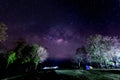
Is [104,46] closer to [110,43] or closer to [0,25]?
[110,43]

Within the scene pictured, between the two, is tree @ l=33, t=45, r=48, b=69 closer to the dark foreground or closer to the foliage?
the foliage

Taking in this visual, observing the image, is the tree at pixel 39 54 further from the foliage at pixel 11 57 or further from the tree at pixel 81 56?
the tree at pixel 81 56

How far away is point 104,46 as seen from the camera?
379 feet

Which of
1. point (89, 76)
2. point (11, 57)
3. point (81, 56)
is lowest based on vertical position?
point (89, 76)

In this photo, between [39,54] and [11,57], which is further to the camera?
[39,54]

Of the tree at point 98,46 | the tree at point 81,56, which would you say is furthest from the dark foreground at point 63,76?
the tree at point 81,56

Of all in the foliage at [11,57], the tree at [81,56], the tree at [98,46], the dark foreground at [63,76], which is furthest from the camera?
the tree at [81,56]

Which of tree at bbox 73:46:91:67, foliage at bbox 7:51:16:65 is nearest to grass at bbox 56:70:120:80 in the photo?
foliage at bbox 7:51:16:65

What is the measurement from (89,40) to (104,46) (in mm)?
11485

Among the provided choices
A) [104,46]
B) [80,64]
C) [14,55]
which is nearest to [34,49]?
[14,55]

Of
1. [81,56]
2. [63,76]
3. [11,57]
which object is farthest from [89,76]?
[81,56]

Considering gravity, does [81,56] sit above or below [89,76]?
above

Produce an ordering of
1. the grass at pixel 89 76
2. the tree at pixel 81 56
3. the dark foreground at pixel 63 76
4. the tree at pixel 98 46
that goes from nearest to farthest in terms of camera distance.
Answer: the dark foreground at pixel 63 76 < the grass at pixel 89 76 < the tree at pixel 98 46 < the tree at pixel 81 56

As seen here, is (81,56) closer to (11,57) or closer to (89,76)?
(11,57)
